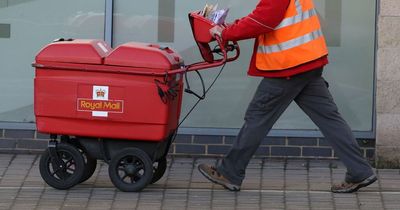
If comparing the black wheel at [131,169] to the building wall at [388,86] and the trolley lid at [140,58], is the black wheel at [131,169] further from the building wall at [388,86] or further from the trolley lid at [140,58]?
the building wall at [388,86]

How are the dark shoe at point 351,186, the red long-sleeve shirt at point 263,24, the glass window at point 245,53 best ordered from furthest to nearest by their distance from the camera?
the glass window at point 245,53 < the dark shoe at point 351,186 < the red long-sleeve shirt at point 263,24

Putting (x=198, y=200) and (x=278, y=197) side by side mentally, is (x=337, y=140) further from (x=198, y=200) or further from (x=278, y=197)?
(x=198, y=200)

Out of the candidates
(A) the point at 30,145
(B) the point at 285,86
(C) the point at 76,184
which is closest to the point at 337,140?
(B) the point at 285,86

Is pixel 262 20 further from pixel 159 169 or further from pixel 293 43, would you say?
pixel 159 169

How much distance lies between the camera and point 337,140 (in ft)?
23.2

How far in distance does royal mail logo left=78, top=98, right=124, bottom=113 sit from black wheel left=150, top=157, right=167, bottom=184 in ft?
2.08

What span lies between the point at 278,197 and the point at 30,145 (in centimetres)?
246

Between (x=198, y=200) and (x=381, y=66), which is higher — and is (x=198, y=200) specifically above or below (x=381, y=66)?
below

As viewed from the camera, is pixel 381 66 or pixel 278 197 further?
pixel 381 66

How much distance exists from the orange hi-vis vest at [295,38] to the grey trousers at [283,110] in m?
0.16

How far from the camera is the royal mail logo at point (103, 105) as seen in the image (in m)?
6.88

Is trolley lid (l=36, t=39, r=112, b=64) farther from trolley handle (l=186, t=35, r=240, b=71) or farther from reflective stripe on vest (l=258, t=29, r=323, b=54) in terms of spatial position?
reflective stripe on vest (l=258, t=29, r=323, b=54)

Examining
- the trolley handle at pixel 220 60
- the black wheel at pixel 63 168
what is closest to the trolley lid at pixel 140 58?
→ the trolley handle at pixel 220 60

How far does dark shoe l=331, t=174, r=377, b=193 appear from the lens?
7066 mm
